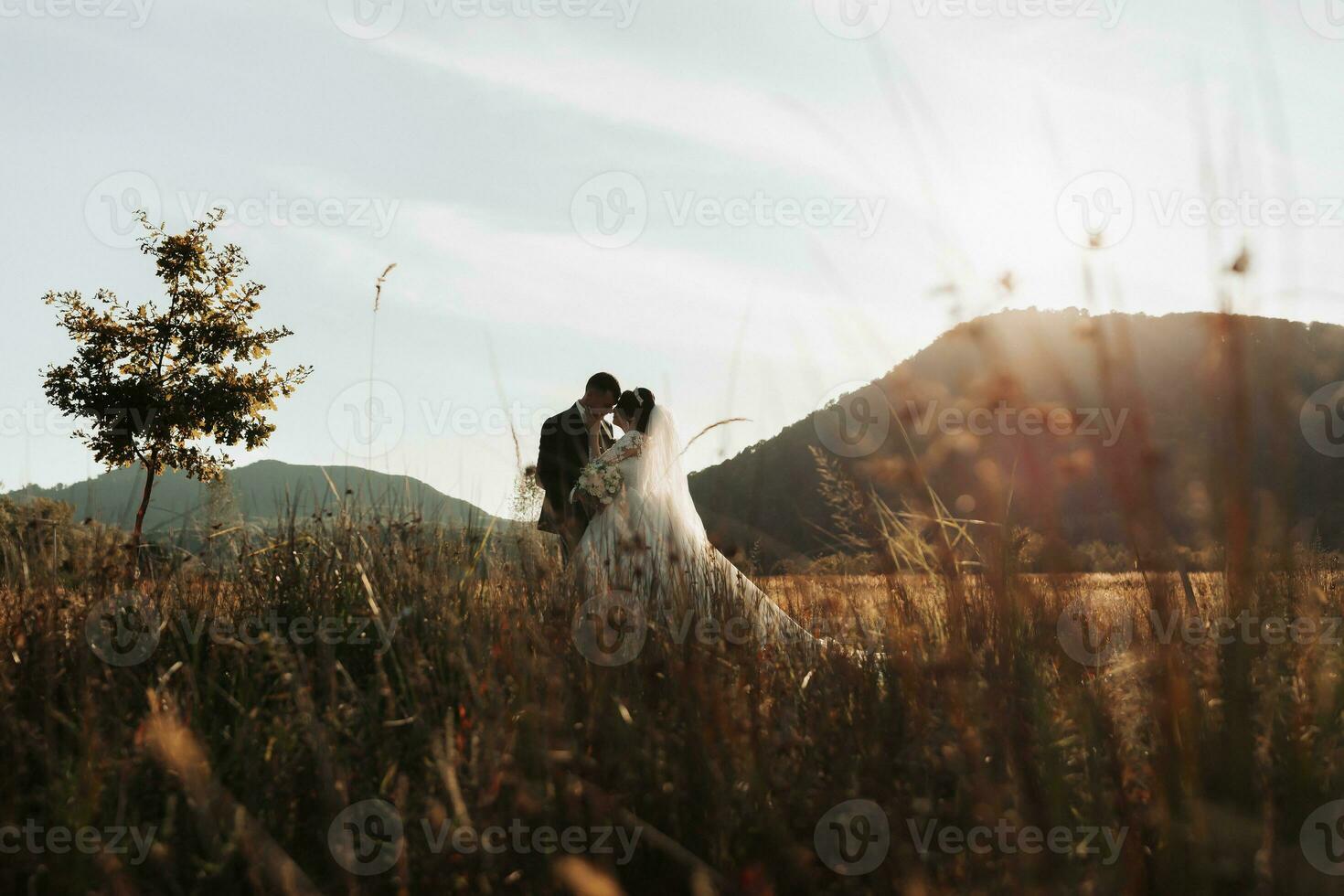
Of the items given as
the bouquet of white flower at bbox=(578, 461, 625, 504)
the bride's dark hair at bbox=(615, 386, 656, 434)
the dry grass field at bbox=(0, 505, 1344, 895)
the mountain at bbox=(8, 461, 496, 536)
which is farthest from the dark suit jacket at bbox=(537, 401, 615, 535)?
the dry grass field at bbox=(0, 505, 1344, 895)

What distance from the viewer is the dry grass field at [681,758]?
205 cm

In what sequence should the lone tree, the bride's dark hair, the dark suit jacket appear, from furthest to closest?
the lone tree
the dark suit jacket
the bride's dark hair

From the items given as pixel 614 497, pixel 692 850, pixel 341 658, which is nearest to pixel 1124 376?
pixel 692 850

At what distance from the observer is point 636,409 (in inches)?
299

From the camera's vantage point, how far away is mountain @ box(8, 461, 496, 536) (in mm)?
4285

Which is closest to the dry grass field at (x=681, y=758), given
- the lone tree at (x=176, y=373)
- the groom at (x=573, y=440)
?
the groom at (x=573, y=440)

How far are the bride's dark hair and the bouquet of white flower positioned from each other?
562mm

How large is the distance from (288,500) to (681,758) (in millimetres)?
2810

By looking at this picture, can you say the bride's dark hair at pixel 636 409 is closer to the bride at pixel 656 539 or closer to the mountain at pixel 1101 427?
the bride at pixel 656 539

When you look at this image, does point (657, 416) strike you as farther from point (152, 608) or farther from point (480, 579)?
point (152, 608)

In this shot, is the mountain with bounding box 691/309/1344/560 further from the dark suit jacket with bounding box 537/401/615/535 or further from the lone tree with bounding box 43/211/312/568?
the lone tree with bounding box 43/211/312/568

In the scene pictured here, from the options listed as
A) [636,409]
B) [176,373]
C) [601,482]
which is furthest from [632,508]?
[176,373]

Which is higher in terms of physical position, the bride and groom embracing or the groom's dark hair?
the groom's dark hair

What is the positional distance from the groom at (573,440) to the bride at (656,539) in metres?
0.31
